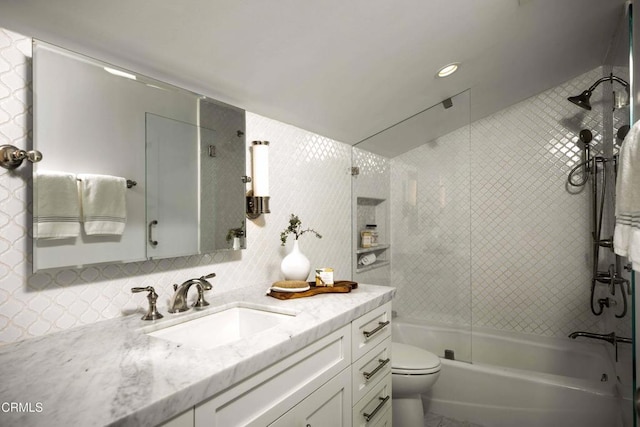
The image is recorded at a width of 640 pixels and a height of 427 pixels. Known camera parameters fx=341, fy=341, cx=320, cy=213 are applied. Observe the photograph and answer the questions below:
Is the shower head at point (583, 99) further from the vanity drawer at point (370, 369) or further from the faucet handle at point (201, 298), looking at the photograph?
the faucet handle at point (201, 298)

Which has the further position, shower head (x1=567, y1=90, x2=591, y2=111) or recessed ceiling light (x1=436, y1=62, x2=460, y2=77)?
shower head (x1=567, y1=90, x2=591, y2=111)

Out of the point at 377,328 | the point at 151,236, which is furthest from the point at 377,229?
the point at 151,236

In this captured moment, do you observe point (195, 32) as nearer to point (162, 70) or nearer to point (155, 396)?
point (162, 70)

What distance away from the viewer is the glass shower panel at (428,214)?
250 cm

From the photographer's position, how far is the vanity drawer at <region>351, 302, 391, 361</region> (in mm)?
1449

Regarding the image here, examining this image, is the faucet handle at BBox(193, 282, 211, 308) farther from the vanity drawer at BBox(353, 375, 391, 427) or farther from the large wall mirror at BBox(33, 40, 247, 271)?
the vanity drawer at BBox(353, 375, 391, 427)

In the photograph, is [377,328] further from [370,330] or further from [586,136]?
[586,136]

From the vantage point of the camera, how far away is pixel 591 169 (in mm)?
2648

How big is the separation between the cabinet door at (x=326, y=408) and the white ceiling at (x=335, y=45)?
1315 millimetres

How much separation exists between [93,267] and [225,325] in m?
0.53

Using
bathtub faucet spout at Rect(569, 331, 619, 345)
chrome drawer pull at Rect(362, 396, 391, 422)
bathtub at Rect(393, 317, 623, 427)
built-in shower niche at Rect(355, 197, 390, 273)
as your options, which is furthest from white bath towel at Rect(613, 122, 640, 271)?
built-in shower niche at Rect(355, 197, 390, 273)

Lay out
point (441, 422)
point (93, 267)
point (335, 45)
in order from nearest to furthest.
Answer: point (93, 267) < point (335, 45) < point (441, 422)

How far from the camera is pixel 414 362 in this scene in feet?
6.95

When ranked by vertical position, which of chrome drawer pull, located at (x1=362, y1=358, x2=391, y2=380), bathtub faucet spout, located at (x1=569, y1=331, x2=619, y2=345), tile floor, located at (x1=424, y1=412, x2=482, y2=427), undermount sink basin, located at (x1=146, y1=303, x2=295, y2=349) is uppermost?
undermount sink basin, located at (x1=146, y1=303, x2=295, y2=349)
